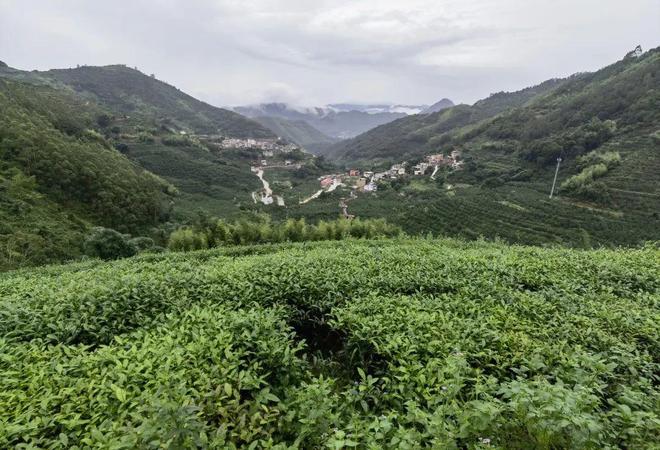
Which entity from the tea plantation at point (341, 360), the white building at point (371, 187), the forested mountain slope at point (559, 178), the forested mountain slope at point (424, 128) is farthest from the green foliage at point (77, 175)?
the forested mountain slope at point (424, 128)

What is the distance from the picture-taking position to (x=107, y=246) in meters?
20.3

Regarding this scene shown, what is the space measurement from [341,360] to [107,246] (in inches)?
811

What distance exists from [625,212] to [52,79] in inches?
6656

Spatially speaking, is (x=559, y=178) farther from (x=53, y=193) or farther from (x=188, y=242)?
(x=53, y=193)

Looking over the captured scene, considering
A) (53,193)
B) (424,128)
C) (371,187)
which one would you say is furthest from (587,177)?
(424,128)

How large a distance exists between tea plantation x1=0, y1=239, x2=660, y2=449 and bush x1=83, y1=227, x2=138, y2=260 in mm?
15564

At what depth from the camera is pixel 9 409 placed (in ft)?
7.93

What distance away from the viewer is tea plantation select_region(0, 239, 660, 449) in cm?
217

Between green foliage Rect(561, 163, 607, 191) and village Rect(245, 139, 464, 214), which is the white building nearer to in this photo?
village Rect(245, 139, 464, 214)

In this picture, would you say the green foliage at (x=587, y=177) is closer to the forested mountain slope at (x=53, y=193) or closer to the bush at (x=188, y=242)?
the bush at (x=188, y=242)

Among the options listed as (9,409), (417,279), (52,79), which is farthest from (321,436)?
(52,79)

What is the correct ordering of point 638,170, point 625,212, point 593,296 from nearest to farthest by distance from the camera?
point 593,296, point 625,212, point 638,170

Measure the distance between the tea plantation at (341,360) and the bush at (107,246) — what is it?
15.6m

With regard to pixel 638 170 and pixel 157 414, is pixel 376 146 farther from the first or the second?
pixel 157 414
